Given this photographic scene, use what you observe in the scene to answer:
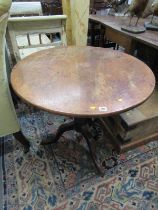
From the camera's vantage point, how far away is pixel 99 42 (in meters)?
2.14

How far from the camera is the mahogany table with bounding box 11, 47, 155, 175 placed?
70 centimetres

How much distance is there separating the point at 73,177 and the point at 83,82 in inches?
25.9

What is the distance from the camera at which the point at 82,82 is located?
84 cm

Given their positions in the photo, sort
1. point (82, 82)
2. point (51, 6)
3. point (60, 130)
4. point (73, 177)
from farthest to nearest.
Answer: point (51, 6)
point (60, 130)
point (73, 177)
point (82, 82)

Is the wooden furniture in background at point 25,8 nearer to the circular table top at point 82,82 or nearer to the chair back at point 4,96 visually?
the circular table top at point 82,82

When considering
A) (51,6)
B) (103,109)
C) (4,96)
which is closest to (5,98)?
(4,96)

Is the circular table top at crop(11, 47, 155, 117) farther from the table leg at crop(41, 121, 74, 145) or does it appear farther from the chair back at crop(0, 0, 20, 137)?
the table leg at crop(41, 121, 74, 145)

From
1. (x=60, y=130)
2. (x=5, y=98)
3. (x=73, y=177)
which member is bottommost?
(x=73, y=177)

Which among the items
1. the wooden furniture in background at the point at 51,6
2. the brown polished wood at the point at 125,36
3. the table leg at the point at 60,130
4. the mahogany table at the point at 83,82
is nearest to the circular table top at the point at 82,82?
the mahogany table at the point at 83,82

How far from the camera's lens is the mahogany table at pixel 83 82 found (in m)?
0.70

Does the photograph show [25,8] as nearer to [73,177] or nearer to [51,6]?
[51,6]

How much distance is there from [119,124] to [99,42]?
1.33m

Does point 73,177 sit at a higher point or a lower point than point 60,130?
lower

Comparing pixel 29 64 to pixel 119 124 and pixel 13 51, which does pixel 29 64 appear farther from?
pixel 119 124
